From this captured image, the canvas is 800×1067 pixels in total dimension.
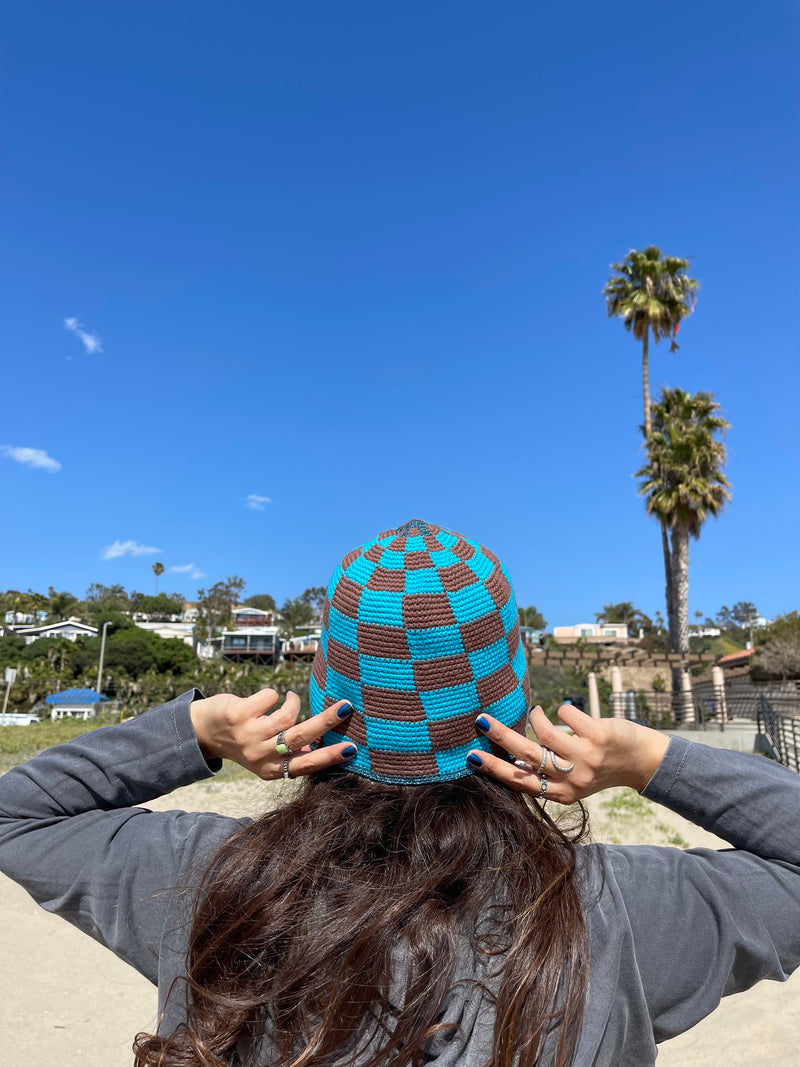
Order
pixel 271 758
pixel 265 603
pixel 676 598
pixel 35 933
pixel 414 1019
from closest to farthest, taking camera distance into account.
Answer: pixel 414 1019, pixel 271 758, pixel 35 933, pixel 676 598, pixel 265 603

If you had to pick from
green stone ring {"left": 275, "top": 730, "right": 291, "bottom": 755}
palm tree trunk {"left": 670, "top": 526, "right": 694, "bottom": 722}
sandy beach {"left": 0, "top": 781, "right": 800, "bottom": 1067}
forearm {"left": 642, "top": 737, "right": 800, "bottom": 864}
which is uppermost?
palm tree trunk {"left": 670, "top": 526, "right": 694, "bottom": 722}

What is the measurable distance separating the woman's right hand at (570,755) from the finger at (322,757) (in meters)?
0.18

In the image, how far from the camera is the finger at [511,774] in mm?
1042

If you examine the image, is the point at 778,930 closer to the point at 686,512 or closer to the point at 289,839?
the point at 289,839

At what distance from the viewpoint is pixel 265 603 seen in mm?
110812

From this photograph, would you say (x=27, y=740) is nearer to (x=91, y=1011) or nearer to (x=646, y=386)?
(x=91, y=1011)

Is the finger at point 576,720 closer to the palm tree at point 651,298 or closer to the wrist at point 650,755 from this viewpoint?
the wrist at point 650,755

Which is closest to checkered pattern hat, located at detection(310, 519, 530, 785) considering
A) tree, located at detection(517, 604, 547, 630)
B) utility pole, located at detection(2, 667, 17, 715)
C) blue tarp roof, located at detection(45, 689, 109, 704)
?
utility pole, located at detection(2, 667, 17, 715)

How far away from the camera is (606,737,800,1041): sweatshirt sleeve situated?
101 centimetres

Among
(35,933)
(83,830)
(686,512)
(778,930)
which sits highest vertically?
(686,512)

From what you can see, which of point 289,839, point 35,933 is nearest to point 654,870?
point 289,839

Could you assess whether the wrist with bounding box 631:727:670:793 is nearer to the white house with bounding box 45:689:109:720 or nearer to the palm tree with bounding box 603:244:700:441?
the palm tree with bounding box 603:244:700:441

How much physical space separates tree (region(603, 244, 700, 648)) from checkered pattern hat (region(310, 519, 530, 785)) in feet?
66.2

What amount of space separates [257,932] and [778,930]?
71cm
